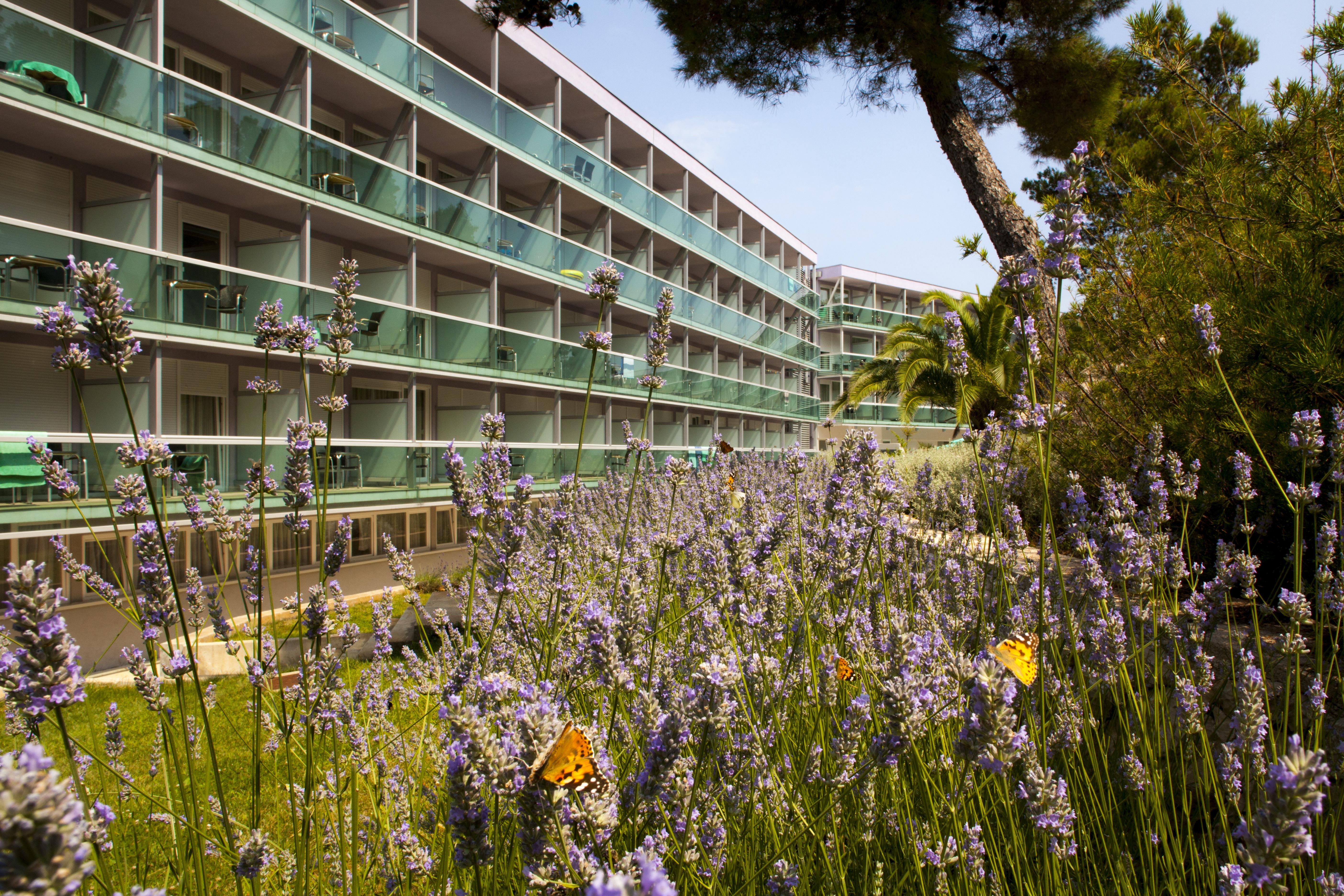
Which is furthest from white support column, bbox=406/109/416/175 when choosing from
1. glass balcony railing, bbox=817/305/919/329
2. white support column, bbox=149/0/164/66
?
glass balcony railing, bbox=817/305/919/329

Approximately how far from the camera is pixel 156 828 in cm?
327

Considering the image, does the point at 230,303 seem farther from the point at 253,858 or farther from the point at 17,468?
the point at 253,858

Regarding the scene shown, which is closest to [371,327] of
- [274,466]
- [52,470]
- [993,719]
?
[274,466]

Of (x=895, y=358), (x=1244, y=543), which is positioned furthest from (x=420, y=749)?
(x=895, y=358)

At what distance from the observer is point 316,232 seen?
12977mm

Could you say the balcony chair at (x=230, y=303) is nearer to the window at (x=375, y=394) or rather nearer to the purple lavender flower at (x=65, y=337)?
the window at (x=375, y=394)

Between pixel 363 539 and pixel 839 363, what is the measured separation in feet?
112

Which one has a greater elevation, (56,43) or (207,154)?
(56,43)

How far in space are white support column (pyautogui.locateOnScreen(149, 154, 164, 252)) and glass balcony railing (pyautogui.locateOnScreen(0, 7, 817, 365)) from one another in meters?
0.43

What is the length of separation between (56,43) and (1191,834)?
11938mm

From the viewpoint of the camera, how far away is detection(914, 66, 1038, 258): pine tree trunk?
689 centimetres

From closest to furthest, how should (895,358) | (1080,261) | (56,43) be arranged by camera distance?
(1080,261), (56,43), (895,358)

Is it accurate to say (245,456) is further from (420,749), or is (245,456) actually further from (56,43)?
(420,749)

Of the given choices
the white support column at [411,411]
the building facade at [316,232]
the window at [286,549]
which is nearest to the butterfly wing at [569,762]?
the building facade at [316,232]
